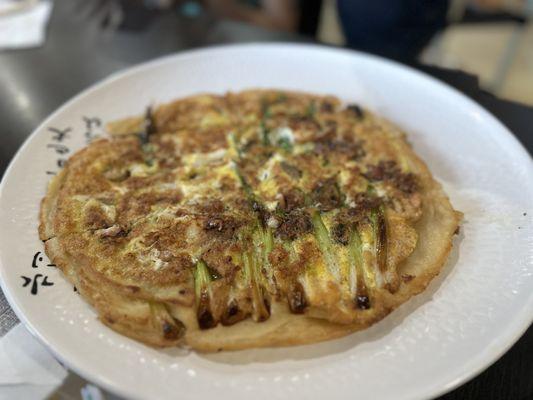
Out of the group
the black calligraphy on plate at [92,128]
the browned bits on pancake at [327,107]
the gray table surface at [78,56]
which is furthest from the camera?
the gray table surface at [78,56]

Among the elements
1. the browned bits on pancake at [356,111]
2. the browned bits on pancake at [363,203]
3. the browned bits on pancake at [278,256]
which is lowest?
the browned bits on pancake at [278,256]

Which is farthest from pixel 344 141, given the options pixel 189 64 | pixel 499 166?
pixel 189 64

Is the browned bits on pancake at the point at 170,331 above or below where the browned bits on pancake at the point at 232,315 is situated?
below

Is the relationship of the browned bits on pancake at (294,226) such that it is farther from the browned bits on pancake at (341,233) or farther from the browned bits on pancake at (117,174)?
the browned bits on pancake at (117,174)

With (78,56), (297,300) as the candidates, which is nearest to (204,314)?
(297,300)

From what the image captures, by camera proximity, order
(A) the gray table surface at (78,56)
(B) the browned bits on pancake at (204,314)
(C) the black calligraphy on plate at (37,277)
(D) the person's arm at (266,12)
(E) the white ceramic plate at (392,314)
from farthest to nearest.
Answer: (D) the person's arm at (266,12) → (A) the gray table surface at (78,56) → (C) the black calligraphy on plate at (37,277) → (B) the browned bits on pancake at (204,314) → (E) the white ceramic plate at (392,314)

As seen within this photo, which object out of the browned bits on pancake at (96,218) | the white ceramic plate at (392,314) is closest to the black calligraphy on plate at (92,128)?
the white ceramic plate at (392,314)

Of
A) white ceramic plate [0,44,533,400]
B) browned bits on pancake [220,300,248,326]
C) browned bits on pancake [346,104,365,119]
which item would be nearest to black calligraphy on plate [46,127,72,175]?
white ceramic plate [0,44,533,400]
